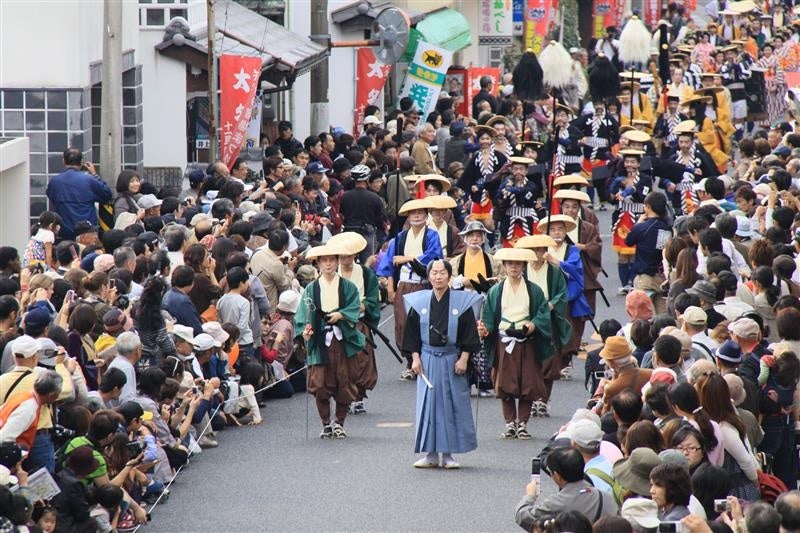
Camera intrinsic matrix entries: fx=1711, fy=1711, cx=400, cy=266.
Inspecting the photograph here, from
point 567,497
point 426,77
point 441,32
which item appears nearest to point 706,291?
point 567,497

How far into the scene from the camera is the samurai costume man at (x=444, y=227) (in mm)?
15594

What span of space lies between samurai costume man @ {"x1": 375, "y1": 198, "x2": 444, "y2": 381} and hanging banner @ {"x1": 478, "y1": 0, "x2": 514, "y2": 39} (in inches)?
825

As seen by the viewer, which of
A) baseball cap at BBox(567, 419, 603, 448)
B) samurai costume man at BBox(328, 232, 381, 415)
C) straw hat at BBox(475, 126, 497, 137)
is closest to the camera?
baseball cap at BBox(567, 419, 603, 448)

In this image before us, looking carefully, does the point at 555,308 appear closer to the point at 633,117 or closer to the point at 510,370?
the point at 510,370

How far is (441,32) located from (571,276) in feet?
48.0

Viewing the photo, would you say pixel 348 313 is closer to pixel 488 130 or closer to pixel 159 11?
pixel 488 130

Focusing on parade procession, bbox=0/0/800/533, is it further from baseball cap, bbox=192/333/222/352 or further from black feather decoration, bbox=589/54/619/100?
black feather decoration, bbox=589/54/619/100

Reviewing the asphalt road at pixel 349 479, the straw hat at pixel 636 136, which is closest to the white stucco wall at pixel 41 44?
the asphalt road at pixel 349 479

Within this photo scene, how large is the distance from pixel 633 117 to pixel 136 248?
1523 cm

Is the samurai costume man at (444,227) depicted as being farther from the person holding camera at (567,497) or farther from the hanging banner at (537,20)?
the hanging banner at (537,20)

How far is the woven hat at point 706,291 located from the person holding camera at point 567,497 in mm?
3939

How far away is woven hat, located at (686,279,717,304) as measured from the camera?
12.3 m

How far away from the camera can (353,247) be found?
44.6 feet

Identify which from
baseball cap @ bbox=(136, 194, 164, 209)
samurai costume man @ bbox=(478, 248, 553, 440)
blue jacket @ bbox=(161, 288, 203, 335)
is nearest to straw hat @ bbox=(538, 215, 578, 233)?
samurai costume man @ bbox=(478, 248, 553, 440)
